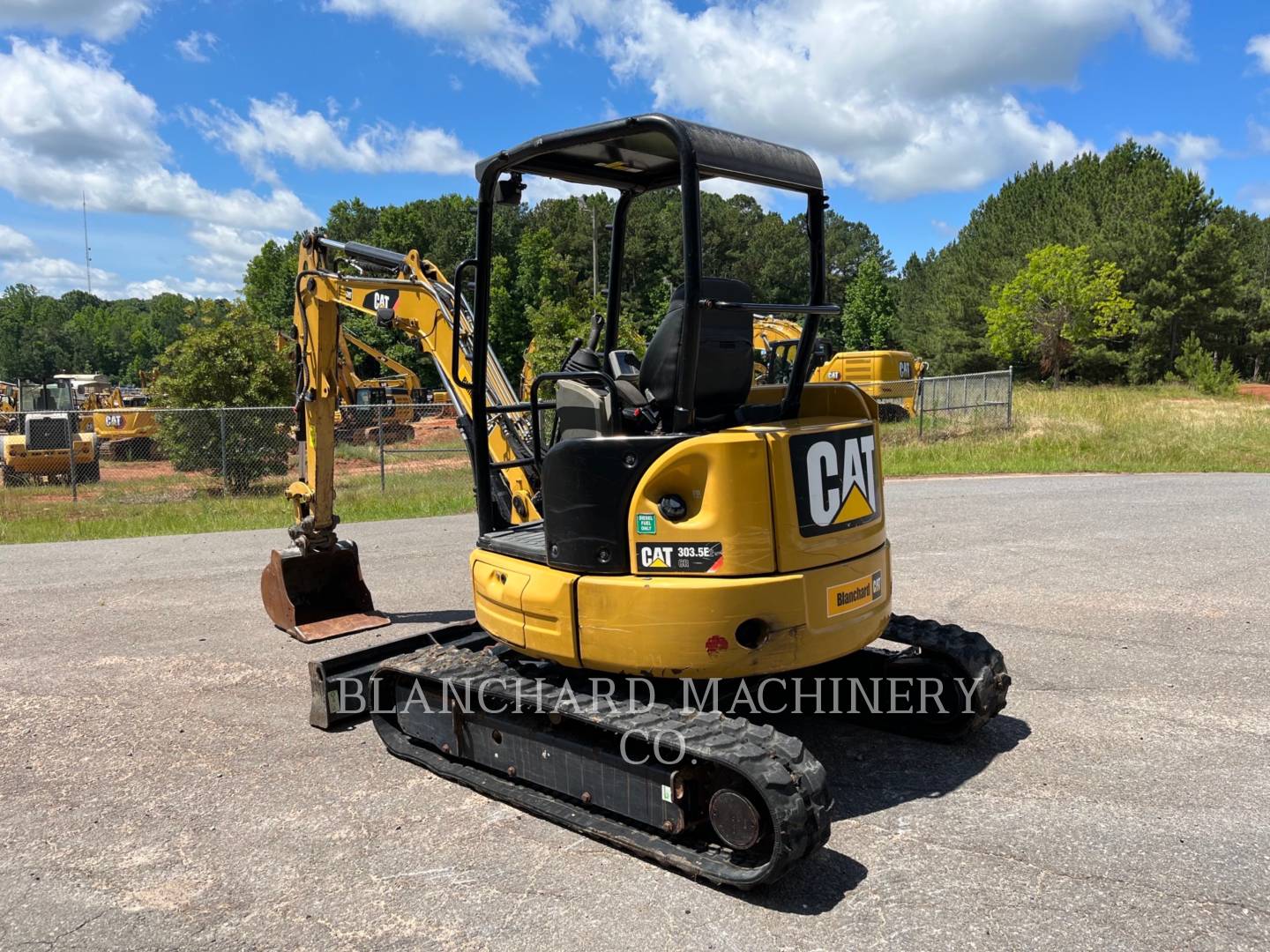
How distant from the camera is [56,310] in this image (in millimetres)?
173375

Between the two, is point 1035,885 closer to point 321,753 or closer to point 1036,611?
point 321,753

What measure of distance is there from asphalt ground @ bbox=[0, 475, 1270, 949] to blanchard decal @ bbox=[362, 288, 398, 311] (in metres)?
2.61

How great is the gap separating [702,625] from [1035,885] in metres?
1.63

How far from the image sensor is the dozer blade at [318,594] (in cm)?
769

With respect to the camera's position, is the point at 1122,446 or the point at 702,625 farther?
the point at 1122,446

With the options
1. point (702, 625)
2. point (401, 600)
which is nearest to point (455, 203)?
point (401, 600)

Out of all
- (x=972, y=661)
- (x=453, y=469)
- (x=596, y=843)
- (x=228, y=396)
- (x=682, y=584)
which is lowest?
(x=596, y=843)

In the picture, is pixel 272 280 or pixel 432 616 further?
pixel 272 280

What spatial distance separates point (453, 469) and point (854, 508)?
667 inches

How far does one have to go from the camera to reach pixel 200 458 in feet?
63.6

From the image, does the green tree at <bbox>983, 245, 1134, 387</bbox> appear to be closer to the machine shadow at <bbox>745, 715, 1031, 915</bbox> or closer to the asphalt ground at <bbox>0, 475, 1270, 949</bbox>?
the asphalt ground at <bbox>0, 475, 1270, 949</bbox>

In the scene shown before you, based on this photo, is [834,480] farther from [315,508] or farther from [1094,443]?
[1094,443]

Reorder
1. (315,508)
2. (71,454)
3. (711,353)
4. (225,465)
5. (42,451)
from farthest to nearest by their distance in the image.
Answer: (42,451) < (225,465) < (71,454) < (315,508) < (711,353)

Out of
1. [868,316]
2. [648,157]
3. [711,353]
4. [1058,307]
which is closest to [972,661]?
[711,353]
